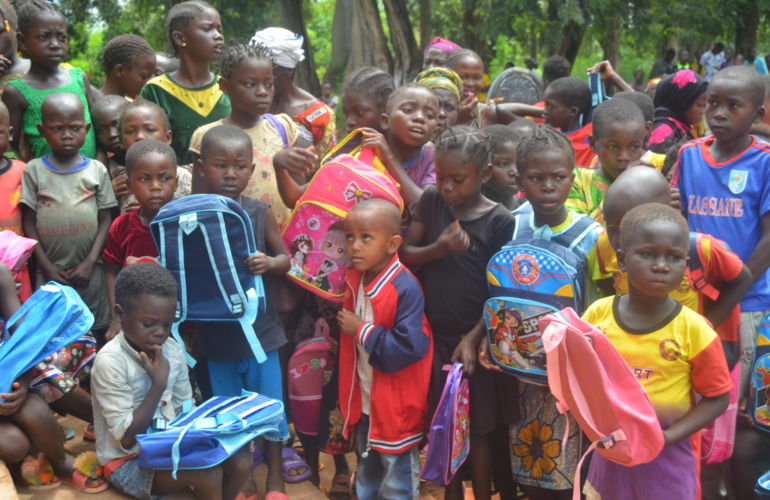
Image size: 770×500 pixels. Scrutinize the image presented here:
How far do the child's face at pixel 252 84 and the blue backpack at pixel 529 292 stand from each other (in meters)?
1.62

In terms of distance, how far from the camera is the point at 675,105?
557cm

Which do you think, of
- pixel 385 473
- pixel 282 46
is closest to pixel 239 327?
pixel 385 473

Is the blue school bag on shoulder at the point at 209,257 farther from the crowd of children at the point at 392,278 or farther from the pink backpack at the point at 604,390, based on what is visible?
the pink backpack at the point at 604,390

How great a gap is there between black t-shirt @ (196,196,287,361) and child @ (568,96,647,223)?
1613mm

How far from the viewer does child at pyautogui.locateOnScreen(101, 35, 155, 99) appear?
5445 mm

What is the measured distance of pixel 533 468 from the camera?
358cm

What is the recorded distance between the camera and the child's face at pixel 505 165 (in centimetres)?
414

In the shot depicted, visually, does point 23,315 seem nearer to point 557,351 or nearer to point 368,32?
point 557,351

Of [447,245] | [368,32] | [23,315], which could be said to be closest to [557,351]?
[447,245]

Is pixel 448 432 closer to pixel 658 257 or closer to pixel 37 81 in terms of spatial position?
pixel 658 257

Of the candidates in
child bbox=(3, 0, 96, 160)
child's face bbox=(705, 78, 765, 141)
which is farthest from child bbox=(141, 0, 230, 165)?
child's face bbox=(705, 78, 765, 141)

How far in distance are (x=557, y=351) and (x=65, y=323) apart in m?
2.17

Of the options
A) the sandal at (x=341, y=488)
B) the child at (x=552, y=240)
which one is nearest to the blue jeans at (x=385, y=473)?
the sandal at (x=341, y=488)

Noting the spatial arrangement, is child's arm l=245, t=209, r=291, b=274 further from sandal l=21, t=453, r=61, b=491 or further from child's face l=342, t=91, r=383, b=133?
sandal l=21, t=453, r=61, b=491
